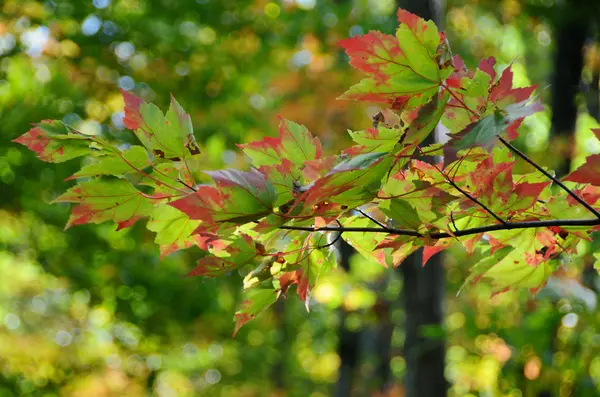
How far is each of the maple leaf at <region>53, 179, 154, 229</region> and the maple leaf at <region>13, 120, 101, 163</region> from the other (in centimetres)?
5

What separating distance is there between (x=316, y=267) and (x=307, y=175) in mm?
201

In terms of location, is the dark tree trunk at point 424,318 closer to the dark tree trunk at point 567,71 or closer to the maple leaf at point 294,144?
the dark tree trunk at point 567,71

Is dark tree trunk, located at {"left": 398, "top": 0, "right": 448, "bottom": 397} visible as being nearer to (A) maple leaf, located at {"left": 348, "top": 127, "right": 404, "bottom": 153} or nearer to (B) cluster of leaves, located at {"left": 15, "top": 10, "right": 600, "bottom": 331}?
(B) cluster of leaves, located at {"left": 15, "top": 10, "right": 600, "bottom": 331}

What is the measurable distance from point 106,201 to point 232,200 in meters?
0.23

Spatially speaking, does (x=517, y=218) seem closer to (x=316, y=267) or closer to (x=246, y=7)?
(x=316, y=267)

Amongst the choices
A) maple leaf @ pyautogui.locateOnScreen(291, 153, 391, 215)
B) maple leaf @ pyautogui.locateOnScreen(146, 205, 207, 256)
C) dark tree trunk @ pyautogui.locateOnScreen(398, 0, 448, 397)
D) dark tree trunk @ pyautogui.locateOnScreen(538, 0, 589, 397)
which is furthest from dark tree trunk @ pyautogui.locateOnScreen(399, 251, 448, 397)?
maple leaf @ pyautogui.locateOnScreen(291, 153, 391, 215)

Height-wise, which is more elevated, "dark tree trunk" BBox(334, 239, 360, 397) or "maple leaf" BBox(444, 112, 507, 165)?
"maple leaf" BBox(444, 112, 507, 165)

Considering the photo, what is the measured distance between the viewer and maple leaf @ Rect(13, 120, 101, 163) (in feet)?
2.55

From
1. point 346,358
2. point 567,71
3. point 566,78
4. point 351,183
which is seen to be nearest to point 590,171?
point 351,183

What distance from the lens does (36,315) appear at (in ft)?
34.4

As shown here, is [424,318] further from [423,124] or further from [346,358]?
[346,358]

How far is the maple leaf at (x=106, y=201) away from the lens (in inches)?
32.7

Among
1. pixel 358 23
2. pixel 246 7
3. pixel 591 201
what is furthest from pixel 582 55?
pixel 591 201

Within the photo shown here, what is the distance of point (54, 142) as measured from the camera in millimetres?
777
